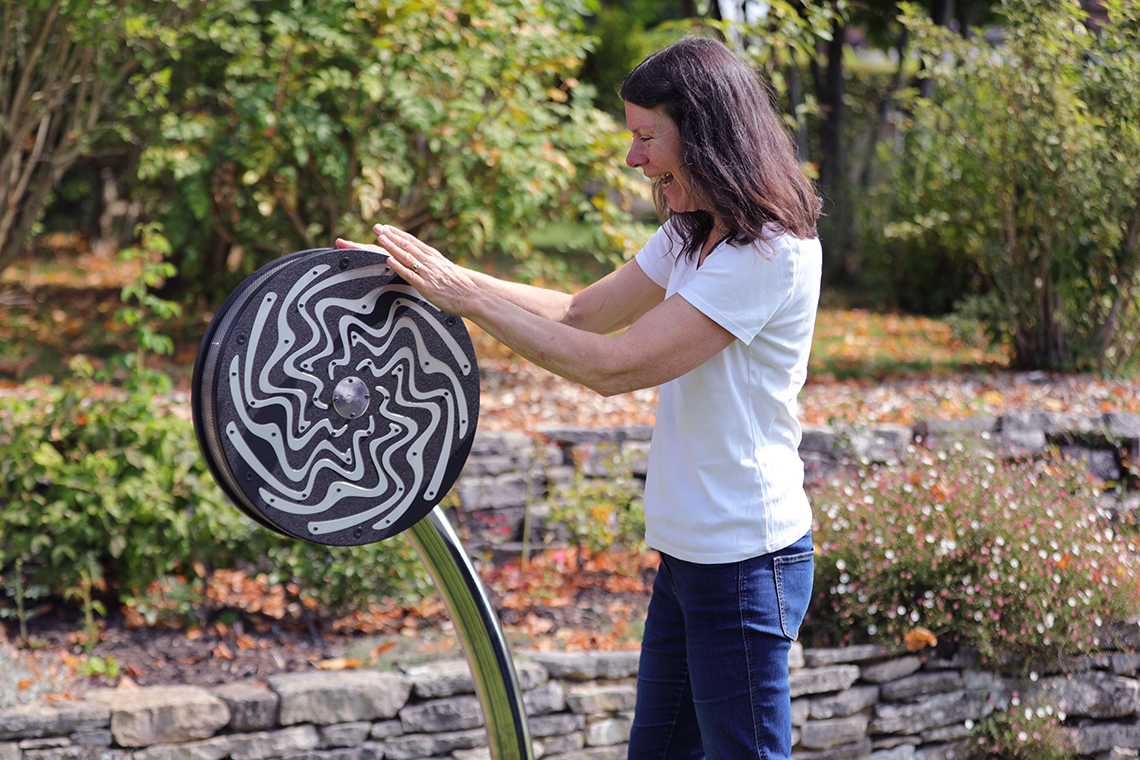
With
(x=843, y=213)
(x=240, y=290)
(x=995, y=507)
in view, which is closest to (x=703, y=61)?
(x=240, y=290)

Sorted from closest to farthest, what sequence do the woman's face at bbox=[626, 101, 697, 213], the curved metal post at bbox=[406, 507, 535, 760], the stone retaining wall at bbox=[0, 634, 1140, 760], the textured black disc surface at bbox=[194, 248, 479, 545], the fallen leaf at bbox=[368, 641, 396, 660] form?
the textured black disc surface at bbox=[194, 248, 479, 545]
the woman's face at bbox=[626, 101, 697, 213]
the curved metal post at bbox=[406, 507, 535, 760]
the stone retaining wall at bbox=[0, 634, 1140, 760]
the fallen leaf at bbox=[368, 641, 396, 660]

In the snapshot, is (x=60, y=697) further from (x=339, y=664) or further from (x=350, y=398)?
(x=350, y=398)

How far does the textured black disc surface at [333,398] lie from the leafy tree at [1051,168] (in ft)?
13.7

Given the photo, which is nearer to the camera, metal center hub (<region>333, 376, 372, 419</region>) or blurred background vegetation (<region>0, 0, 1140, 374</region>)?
metal center hub (<region>333, 376, 372, 419</region>)

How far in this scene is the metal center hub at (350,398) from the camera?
173 cm

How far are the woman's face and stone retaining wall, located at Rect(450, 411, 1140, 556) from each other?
2265mm

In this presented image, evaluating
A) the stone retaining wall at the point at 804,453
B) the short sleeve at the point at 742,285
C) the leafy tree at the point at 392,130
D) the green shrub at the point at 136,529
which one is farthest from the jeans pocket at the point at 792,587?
the leafy tree at the point at 392,130

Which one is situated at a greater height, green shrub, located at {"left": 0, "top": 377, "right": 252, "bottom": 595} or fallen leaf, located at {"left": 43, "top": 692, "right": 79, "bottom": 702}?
green shrub, located at {"left": 0, "top": 377, "right": 252, "bottom": 595}

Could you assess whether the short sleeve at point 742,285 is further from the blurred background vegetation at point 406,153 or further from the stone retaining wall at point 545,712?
the blurred background vegetation at point 406,153

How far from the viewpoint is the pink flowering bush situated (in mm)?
3131

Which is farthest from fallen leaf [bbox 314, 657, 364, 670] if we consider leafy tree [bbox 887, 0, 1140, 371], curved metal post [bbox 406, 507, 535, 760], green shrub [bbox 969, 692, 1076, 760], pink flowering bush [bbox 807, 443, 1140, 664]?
leafy tree [bbox 887, 0, 1140, 371]

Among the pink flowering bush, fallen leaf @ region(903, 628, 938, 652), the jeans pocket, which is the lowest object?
fallen leaf @ region(903, 628, 938, 652)

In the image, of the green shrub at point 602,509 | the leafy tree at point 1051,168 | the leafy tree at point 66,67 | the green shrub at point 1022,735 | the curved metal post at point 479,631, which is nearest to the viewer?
the curved metal post at point 479,631

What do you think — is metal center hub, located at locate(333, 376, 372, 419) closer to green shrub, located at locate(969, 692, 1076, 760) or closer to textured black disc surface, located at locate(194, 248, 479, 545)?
textured black disc surface, located at locate(194, 248, 479, 545)
